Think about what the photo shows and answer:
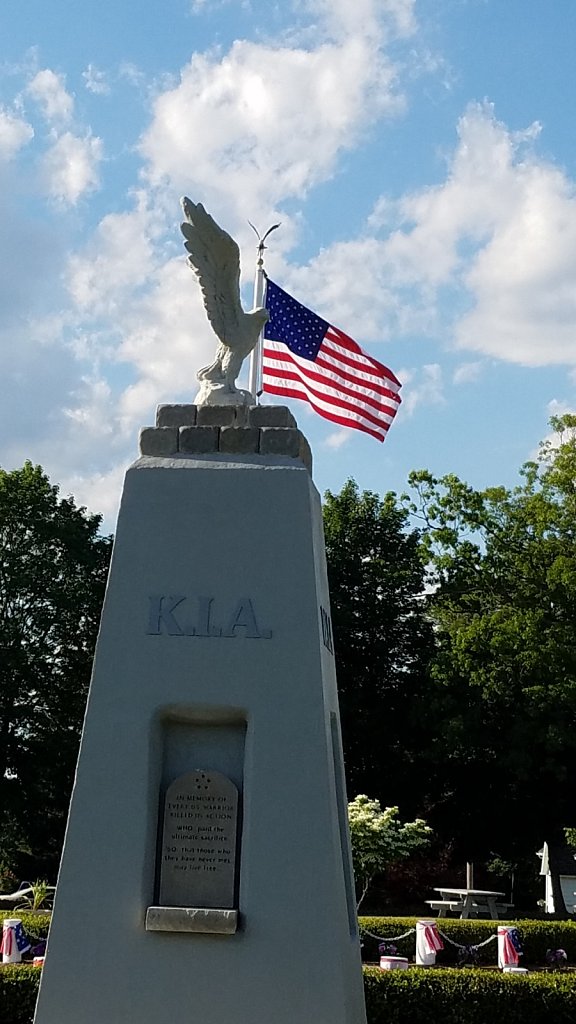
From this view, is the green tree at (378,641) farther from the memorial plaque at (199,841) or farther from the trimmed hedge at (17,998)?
the memorial plaque at (199,841)

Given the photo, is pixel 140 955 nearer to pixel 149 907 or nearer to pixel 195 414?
pixel 149 907

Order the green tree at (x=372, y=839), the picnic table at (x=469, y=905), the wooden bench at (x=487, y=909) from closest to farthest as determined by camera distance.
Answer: the green tree at (x=372, y=839), the picnic table at (x=469, y=905), the wooden bench at (x=487, y=909)

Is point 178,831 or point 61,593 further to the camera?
point 61,593

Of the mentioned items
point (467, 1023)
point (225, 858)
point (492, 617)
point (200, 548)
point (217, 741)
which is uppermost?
point (492, 617)

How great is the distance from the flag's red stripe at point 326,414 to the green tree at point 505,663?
39.5 ft

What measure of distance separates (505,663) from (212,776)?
65.8 ft

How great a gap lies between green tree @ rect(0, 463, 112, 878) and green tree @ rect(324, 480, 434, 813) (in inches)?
271

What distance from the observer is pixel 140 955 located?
21.7 ft

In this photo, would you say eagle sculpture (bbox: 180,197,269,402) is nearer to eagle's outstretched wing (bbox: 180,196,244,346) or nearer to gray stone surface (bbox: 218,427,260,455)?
eagle's outstretched wing (bbox: 180,196,244,346)

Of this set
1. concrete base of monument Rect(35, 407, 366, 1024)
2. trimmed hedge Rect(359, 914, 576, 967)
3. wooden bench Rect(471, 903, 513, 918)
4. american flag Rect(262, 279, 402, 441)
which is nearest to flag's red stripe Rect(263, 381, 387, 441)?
american flag Rect(262, 279, 402, 441)

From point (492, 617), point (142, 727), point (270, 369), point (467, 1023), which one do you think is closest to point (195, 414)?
point (142, 727)

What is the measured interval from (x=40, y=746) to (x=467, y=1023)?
1755 cm

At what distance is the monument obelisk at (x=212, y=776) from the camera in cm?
655

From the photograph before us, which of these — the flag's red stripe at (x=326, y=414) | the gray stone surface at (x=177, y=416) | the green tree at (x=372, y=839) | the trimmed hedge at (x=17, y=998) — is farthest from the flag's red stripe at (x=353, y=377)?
the green tree at (x=372, y=839)
